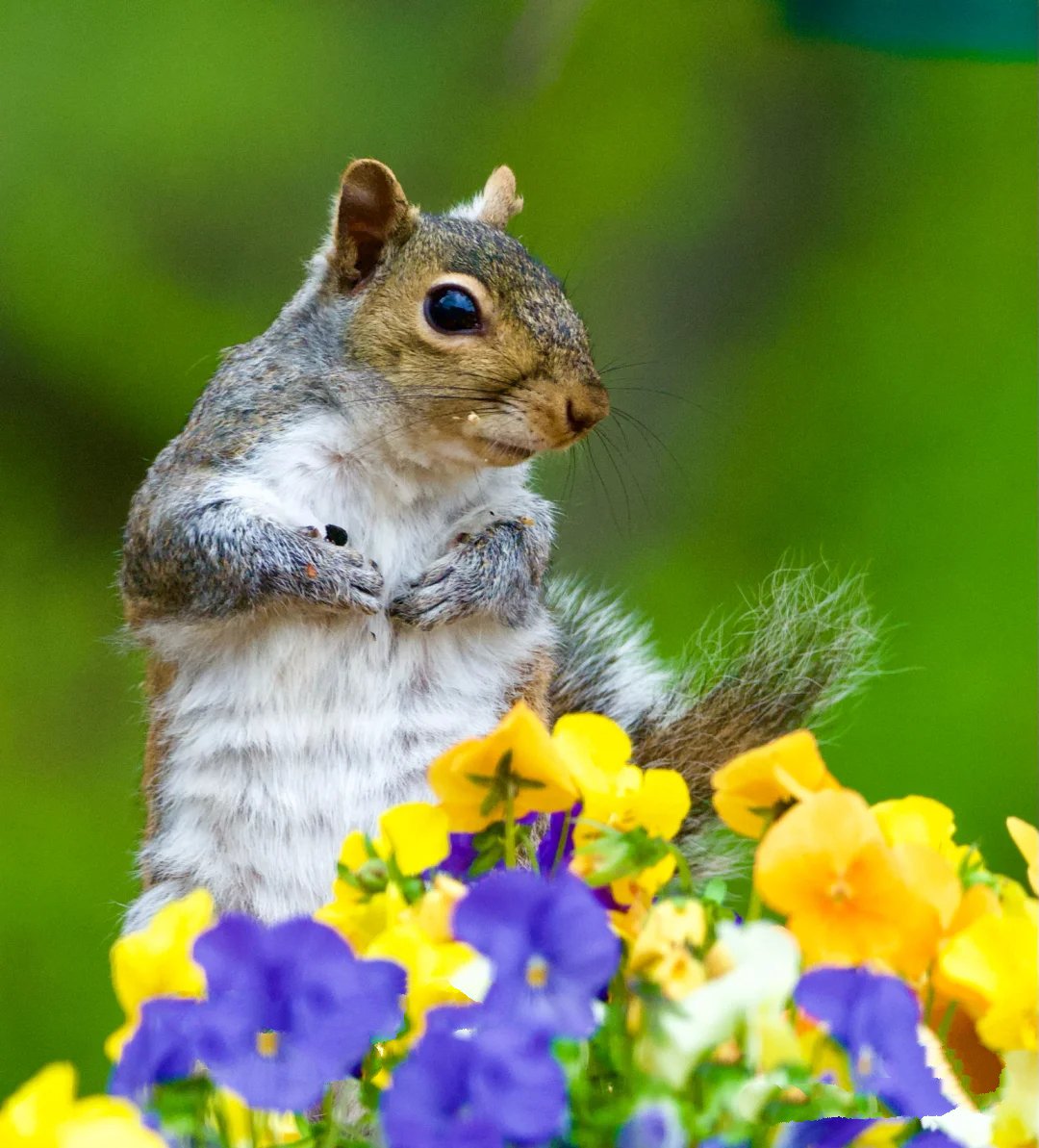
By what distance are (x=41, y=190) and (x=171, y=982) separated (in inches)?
38.1

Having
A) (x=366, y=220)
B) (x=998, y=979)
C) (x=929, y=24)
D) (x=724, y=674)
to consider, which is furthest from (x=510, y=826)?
(x=929, y=24)

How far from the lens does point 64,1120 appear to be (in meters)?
0.30

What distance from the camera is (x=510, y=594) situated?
92cm

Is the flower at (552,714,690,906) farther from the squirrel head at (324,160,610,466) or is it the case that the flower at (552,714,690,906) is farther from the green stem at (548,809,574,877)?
the squirrel head at (324,160,610,466)

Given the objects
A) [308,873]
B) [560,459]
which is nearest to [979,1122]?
[308,873]

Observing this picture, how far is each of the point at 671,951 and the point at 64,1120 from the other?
132 mm

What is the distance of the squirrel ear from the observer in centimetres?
99

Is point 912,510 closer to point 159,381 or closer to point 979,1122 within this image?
point 159,381

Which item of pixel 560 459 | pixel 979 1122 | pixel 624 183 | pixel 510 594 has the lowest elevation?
pixel 979 1122

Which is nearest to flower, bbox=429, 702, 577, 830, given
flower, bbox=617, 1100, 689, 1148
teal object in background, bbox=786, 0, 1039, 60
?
flower, bbox=617, 1100, 689, 1148

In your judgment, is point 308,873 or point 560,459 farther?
point 560,459

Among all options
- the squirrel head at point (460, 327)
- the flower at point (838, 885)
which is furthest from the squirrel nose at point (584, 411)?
the flower at point (838, 885)

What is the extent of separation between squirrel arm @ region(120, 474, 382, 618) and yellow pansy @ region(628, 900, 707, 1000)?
538 mm

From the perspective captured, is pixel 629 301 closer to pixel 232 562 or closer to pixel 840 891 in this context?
pixel 232 562
